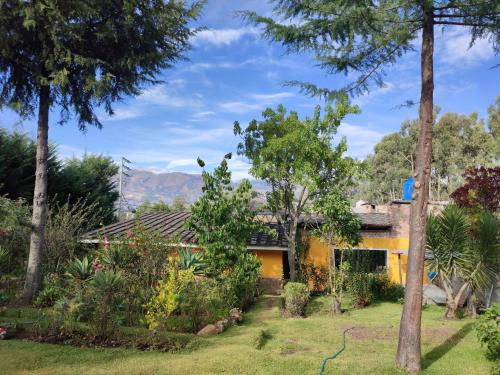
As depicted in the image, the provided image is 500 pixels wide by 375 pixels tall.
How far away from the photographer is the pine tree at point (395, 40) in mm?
6277

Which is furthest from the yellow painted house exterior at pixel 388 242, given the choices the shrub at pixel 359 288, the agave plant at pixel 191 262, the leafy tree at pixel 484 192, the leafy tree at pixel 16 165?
the leafy tree at pixel 16 165

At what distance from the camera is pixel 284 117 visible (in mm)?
14844

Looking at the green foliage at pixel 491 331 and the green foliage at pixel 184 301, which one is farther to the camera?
the green foliage at pixel 184 301

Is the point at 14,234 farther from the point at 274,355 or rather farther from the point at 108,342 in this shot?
the point at 274,355

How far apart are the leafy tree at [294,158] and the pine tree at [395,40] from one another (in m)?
5.77

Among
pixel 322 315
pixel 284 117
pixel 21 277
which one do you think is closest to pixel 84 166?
pixel 21 277

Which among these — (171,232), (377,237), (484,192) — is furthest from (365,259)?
(171,232)

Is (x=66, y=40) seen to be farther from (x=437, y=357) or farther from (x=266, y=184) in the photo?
(x=437, y=357)

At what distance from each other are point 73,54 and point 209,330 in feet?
25.3

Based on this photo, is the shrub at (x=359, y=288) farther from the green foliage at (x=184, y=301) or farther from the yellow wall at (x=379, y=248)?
the green foliage at (x=184, y=301)

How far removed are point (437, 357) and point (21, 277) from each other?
38.2 feet

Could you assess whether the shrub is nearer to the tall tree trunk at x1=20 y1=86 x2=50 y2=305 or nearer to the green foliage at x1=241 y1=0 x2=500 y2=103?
the green foliage at x1=241 y1=0 x2=500 y2=103

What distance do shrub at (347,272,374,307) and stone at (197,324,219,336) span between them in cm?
602

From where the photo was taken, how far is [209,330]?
8273 mm
